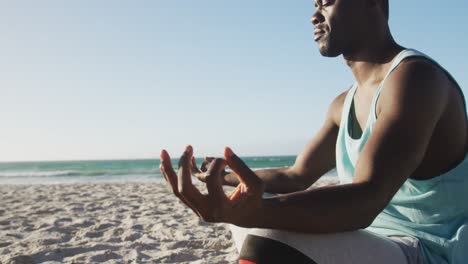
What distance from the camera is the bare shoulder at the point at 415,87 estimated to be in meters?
1.35

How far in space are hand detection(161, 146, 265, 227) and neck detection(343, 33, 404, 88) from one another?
0.93 meters

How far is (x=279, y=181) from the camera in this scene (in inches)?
85.7

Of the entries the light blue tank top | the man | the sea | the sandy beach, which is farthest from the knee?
the sea

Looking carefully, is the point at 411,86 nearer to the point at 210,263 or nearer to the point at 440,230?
the point at 440,230

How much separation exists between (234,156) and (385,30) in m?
1.10

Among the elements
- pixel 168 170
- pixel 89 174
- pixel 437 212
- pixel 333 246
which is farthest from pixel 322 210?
pixel 89 174

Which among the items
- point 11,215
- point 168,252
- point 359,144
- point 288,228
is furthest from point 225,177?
point 11,215

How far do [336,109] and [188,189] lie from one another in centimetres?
137

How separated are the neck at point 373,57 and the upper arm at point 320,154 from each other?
0.35 meters

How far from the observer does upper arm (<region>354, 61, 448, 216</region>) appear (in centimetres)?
125

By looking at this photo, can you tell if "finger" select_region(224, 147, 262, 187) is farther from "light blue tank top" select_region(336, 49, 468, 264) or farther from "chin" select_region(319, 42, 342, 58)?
"chin" select_region(319, 42, 342, 58)

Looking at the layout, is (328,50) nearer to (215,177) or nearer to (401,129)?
(401,129)

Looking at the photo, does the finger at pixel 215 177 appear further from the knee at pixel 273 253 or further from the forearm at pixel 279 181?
the forearm at pixel 279 181

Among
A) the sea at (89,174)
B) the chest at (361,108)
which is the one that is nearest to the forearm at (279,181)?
the chest at (361,108)
